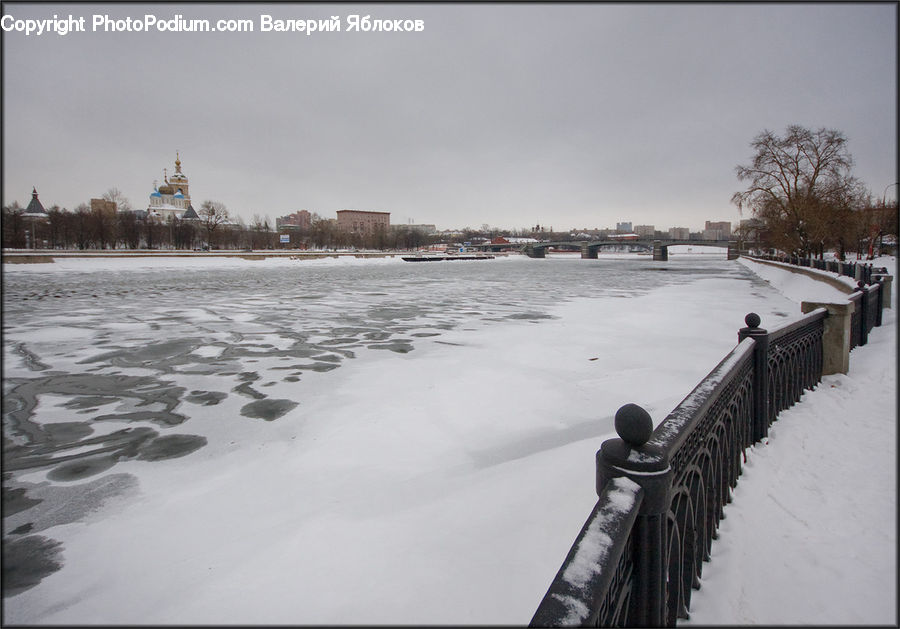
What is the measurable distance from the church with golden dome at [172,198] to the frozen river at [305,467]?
128m

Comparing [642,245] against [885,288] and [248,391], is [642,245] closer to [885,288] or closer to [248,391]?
[885,288]

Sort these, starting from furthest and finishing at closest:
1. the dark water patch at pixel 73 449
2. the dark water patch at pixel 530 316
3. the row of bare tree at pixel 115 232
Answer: the row of bare tree at pixel 115 232
the dark water patch at pixel 530 316
the dark water patch at pixel 73 449

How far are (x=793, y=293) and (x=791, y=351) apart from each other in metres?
18.5

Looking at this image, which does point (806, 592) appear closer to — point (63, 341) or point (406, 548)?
point (406, 548)

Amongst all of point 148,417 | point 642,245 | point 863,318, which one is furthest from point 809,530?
point 642,245

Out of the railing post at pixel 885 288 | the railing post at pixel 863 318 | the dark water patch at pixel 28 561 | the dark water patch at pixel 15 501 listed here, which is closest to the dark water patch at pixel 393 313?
the dark water patch at pixel 15 501

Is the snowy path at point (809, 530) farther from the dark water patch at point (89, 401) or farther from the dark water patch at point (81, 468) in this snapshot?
the dark water patch at point (89, 401)

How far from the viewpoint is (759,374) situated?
14.5ft

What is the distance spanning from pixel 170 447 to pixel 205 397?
153cm

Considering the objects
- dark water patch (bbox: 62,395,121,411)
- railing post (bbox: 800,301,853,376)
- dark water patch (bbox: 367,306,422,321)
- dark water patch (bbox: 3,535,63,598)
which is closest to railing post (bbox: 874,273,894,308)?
railing post (bbox: 800,301,853,376)

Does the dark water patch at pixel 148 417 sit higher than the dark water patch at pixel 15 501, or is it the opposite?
the dark water patch at pixel 148 417

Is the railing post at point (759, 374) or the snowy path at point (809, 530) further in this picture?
the railing post at point (759, 374)

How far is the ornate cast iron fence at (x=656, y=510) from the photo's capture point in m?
1.45

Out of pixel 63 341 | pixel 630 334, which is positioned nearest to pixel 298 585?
pixel 630 334
